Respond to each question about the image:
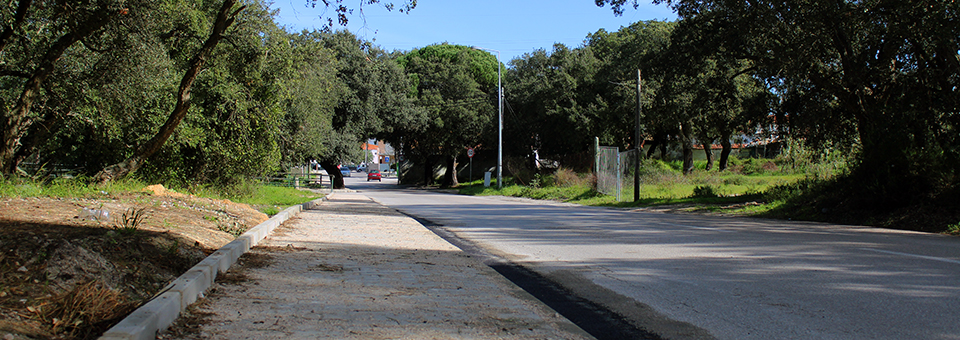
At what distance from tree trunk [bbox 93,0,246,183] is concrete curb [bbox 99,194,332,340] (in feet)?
20.6

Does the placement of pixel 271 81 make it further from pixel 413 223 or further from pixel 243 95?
pixel 413 223

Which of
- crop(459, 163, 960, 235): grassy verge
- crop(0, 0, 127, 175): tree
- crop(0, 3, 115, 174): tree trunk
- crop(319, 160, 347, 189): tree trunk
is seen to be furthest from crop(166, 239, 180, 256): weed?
crop(319, 160, 347, 189): tree trunk

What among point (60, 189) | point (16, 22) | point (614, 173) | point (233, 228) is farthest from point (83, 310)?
point (614, 173)

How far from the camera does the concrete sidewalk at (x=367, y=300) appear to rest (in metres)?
4.09

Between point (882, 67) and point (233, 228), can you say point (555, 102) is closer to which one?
point (882, 67)

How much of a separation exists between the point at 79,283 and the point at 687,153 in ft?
132

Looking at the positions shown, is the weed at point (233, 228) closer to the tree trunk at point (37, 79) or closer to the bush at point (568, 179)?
the tree trunk at point (37, 79)

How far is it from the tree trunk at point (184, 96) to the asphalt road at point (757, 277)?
246 inches

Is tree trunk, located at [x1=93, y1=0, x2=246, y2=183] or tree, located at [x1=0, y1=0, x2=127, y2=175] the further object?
tree trunk, located at [x1=93, y1=0, x2=246, y2=183]

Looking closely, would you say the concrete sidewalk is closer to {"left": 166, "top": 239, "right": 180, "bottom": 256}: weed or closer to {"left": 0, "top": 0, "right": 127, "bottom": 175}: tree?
{"left": 166, "top": 239, "right": 180, "bottom": 256}: weed

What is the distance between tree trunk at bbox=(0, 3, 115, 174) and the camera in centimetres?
1093

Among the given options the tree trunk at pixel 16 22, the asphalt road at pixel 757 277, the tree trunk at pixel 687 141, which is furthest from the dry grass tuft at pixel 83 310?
the tree trunk at pixel 687 141

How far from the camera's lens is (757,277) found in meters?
6.14

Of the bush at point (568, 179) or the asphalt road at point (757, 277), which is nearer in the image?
the asphalt road at point (757, 277)
